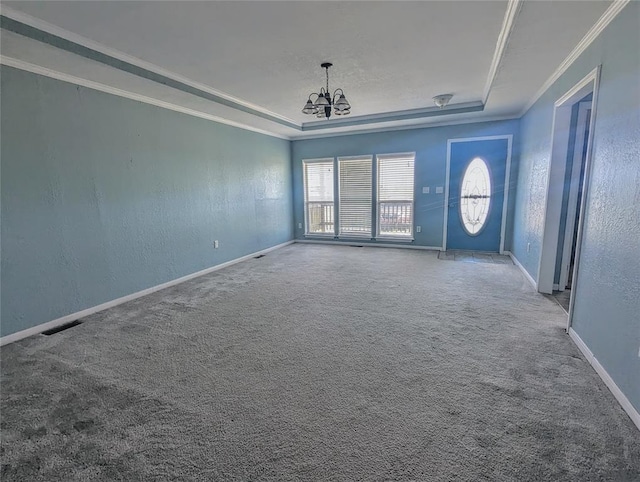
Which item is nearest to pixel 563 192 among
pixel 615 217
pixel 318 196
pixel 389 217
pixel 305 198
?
pixel 615 217

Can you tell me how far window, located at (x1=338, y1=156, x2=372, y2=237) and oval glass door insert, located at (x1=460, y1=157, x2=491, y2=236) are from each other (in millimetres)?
1860

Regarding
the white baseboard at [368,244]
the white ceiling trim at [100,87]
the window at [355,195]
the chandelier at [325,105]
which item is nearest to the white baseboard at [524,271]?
the white baseboard at [368,244]

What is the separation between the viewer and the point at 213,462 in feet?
4.98

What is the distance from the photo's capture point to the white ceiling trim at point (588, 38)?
6.65 ft

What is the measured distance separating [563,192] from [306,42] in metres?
3.24

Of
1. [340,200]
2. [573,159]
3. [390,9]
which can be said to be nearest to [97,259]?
[390,9]

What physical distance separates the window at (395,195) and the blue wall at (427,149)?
14cm

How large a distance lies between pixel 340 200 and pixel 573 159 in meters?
4.20

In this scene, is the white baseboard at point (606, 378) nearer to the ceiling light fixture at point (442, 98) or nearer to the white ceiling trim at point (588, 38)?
the white ceiling trim at point (588, 38)

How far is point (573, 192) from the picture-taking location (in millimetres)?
3531

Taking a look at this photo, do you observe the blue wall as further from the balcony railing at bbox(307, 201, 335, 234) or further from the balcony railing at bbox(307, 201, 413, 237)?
the balcony railing at bbox(307, 201, 335, 234)

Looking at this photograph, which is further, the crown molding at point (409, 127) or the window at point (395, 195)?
the window at point (395, 195)

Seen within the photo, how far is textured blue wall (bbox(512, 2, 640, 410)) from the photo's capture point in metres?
1.83

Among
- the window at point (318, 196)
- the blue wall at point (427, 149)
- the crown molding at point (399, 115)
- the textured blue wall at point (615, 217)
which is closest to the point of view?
the textured blue wall at point (615, 217)
